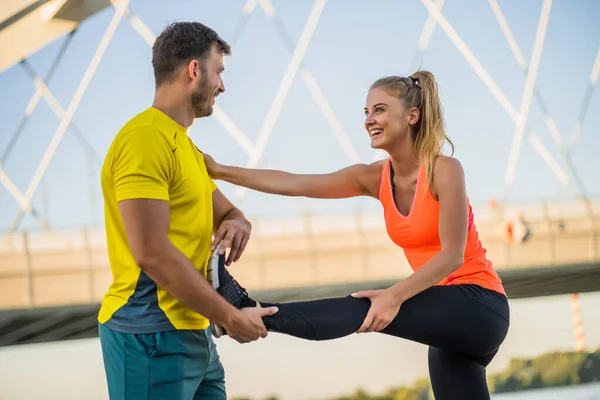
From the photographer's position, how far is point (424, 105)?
2.26 meters

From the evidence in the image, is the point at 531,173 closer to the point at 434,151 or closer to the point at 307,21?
the point at 307,21

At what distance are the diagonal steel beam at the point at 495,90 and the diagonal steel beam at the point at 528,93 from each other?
196 mm

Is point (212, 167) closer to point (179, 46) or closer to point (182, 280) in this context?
point (179, 46)

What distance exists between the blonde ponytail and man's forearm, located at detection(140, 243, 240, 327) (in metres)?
0.68

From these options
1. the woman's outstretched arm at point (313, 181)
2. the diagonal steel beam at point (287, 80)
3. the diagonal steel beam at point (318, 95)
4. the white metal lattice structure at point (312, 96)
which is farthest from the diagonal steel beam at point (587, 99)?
the woman's outstretched arm at point (313, 181)

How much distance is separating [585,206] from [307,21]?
6.25 metres

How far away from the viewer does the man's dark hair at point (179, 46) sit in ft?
6.07

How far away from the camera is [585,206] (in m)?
11.3

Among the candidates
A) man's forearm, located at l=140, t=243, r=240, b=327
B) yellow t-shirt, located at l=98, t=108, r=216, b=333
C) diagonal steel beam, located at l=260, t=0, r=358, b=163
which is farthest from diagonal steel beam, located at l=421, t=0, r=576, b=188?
man's forearm, located at l=140, t=243, r=240, b=327

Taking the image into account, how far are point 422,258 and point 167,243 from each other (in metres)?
0.74

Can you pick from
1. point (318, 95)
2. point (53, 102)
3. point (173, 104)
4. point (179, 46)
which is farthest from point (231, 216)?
point (53, 102)

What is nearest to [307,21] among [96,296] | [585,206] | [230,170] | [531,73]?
[531,73]

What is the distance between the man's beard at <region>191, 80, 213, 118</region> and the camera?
1876 millimetres

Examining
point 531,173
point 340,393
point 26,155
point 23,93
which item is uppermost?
point 23,93
